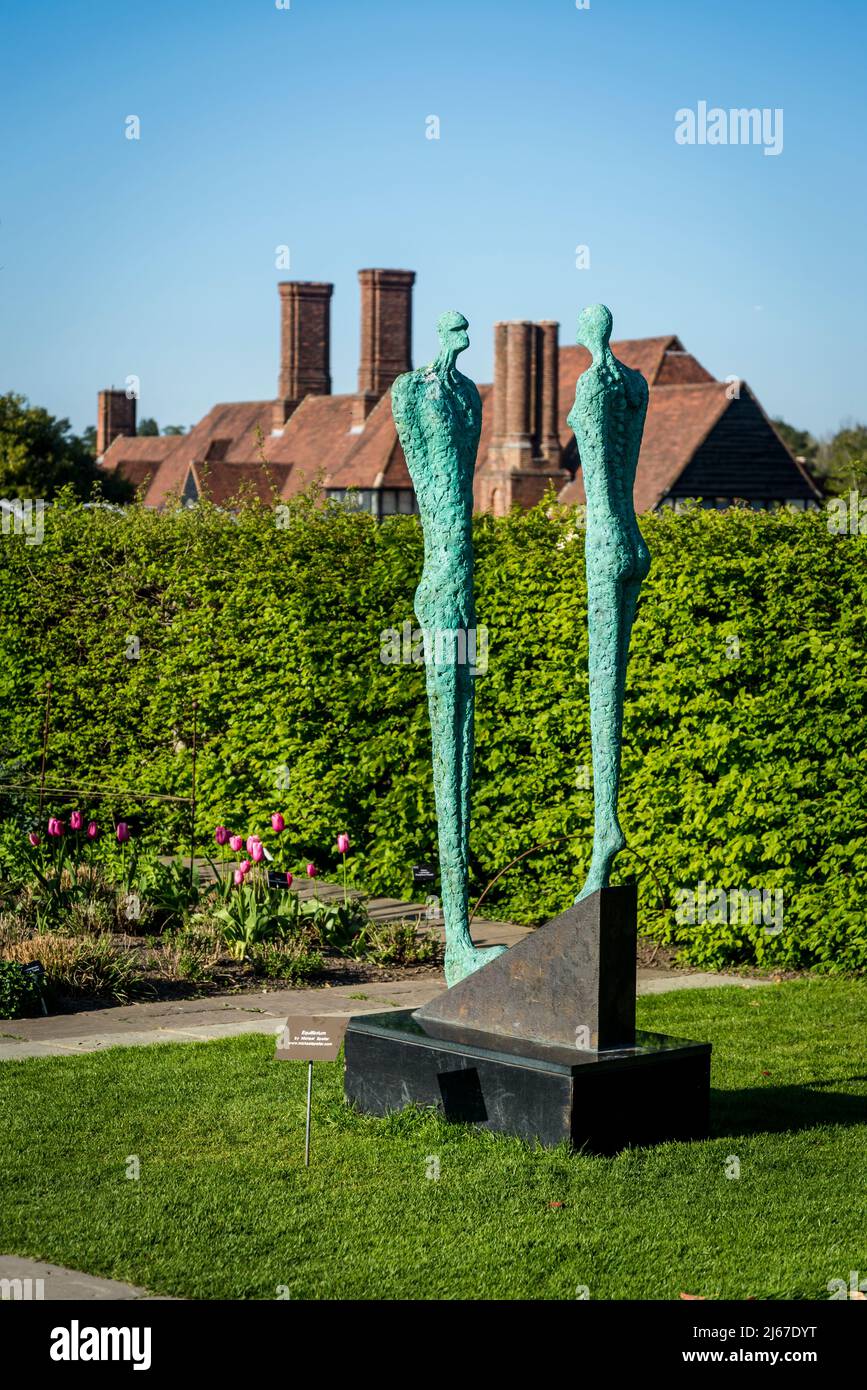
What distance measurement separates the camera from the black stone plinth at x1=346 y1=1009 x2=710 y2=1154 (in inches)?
249

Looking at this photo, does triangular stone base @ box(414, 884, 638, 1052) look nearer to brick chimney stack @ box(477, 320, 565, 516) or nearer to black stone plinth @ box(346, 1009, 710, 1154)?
black stone plinth @ box(346, 1009, 710, 1154)

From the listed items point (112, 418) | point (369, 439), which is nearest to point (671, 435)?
point (369, 439)

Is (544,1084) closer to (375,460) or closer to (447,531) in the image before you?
(447,531)

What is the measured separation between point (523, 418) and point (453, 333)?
48.5 meters

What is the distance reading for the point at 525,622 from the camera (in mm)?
11797

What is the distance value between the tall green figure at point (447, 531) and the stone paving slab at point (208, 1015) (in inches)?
71.6

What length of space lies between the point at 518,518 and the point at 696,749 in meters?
2.51

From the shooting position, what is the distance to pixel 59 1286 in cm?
500

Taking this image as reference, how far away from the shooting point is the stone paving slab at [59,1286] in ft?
16.1
